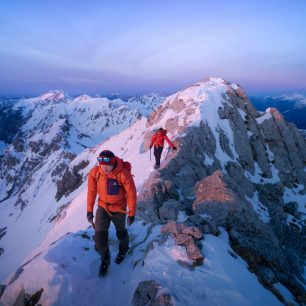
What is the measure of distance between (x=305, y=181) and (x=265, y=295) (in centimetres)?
4510

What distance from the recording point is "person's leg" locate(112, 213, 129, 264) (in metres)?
10.2

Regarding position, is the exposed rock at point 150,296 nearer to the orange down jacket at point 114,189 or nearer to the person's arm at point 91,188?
the orange down jacket at point 114,189

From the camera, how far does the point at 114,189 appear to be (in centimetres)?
983

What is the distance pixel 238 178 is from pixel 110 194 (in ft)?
99.5

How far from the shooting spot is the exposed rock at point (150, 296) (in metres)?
8.15

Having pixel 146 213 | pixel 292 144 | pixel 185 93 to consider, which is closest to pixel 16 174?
pixel 185 93

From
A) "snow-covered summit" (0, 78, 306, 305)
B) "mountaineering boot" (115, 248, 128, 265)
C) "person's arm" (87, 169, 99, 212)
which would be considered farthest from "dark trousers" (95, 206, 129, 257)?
"snow-covered summit" (0, 78, 306, 305)

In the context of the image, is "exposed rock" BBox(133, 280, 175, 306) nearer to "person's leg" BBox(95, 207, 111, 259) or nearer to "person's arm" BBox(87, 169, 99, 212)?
"person's leg" BBox(95, 207, 111, 259)

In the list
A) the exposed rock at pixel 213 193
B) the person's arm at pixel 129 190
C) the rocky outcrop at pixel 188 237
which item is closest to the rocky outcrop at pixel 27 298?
the person's arm at pixel 129 190

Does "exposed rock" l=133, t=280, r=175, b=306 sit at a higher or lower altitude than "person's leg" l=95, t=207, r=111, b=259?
lower

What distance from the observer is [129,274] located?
1043 centimetres

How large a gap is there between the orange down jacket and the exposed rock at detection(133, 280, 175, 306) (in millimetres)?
2316

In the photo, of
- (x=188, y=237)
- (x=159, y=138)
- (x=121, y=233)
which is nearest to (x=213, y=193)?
(x=159, y=138)

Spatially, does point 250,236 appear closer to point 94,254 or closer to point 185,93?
point 94,254
